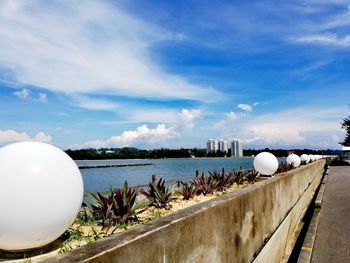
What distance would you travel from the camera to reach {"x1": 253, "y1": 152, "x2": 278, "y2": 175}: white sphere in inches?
586

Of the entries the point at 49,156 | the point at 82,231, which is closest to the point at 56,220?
the point at 49,156

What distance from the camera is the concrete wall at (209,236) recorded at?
119 inches

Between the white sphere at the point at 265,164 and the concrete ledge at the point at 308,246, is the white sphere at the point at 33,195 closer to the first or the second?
the concrete ledge at the point at 308,246

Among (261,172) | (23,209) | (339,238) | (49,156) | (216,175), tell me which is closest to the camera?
(23,209)

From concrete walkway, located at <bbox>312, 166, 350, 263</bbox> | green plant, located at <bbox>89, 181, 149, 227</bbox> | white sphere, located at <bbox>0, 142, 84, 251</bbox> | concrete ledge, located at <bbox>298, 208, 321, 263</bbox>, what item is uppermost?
white sphere, located at <bbox>0, 142, 84, 251</bbox>

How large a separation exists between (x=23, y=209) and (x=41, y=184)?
271mm

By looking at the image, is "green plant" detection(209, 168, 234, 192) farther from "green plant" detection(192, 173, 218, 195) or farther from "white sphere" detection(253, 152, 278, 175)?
"white sphere" detection(253, 152, 278, 175)

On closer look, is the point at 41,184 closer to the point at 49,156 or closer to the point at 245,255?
the point at 49,156

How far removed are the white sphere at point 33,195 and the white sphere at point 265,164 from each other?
11.8m

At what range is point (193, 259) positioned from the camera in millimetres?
4039

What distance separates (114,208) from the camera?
5633mm

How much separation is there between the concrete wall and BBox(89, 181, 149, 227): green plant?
125cm

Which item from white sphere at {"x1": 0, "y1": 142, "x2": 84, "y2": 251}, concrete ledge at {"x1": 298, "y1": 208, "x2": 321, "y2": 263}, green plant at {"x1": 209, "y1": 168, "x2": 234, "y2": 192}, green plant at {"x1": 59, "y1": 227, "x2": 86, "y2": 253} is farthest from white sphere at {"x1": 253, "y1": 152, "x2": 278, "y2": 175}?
white sphere at {"x1": 0, "y1": 142, "x2": 84, "y2": 251}

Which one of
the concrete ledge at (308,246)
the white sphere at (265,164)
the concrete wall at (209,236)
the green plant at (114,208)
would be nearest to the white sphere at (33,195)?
the concrete wall at (209,236)
